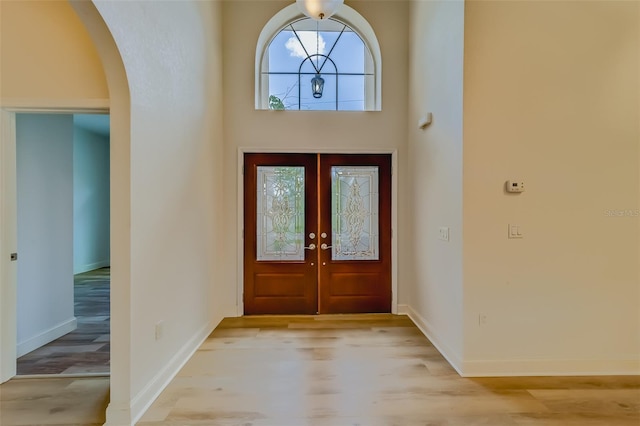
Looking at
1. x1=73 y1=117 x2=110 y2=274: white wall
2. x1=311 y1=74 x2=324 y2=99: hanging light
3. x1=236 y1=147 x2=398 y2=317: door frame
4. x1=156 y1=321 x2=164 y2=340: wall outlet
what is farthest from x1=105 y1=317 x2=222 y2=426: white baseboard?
x1=73 y1=117 x2=110 y2=274: white wall

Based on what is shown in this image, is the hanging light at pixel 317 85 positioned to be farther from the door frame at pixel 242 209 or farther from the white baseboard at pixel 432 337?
the white baseboard at pixel 432 337

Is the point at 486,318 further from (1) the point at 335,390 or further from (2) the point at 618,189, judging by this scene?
(2) the point at 618,189

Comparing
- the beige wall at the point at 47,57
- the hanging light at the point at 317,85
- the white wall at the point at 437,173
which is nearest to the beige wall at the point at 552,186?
the white wall at the point at 437,173

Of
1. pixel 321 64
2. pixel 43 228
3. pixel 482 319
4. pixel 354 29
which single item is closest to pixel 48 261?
pixel 43 228

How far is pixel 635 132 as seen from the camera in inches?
100.0

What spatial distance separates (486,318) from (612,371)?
114 cm

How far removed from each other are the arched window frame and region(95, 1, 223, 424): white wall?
0.65 m

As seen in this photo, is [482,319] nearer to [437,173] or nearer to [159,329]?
[437,173]

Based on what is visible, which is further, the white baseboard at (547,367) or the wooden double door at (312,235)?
the wooden double door at (312,235)

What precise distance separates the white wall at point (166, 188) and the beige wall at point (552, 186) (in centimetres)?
242

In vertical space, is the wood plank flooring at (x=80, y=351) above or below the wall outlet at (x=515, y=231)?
below

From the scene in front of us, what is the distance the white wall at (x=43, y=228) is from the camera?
285cm

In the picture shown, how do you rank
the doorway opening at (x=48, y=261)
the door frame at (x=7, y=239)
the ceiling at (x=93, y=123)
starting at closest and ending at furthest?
the door frame at (x=7, y=239) < the doorway opening at (x=48, y=261) < the ceiling at (x=93, y=123)

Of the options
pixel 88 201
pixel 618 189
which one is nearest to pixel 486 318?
pixel 618 189
